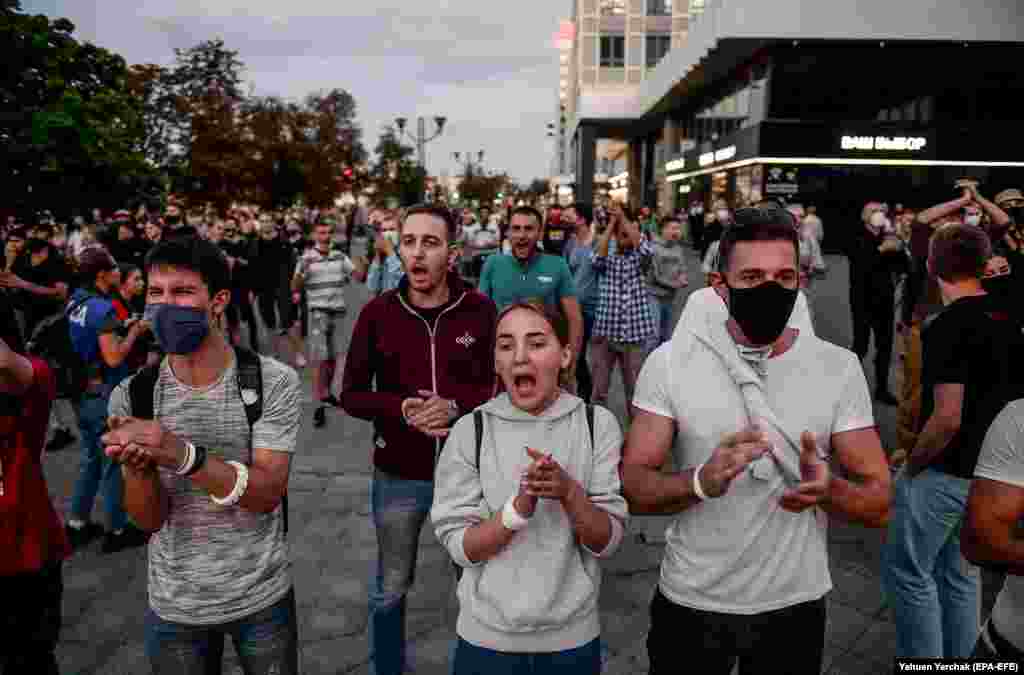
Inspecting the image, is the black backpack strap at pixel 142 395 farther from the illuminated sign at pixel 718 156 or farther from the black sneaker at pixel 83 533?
the illuminated sign at pixel 718 156

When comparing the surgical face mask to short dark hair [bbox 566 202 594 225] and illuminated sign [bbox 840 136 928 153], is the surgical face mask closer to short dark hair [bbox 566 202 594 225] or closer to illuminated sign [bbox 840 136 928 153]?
short dark hair [bbox 566 202 594 225]

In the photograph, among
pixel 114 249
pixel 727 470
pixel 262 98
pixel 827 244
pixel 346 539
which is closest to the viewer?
pixel 727 470

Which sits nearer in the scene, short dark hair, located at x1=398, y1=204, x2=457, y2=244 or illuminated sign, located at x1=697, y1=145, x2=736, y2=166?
short dark hair, located at x1=398, y1=204, x2=457, y2=244

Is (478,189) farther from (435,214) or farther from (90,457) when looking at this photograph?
(435,214)

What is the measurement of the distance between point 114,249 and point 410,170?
40541 millimetres

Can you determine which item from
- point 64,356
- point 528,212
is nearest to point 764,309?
point 528,212

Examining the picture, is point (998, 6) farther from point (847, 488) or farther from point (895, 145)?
point (847, 488)

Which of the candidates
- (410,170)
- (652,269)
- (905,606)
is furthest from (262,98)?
(905,606)

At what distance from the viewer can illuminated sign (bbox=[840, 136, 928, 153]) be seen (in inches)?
1073

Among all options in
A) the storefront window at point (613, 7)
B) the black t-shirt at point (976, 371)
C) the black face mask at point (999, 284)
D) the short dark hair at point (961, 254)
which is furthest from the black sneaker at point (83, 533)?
the storefront window at point (613, 7)

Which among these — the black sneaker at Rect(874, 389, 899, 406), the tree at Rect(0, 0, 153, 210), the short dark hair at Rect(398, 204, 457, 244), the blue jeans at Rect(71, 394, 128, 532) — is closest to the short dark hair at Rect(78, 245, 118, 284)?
the blue jeans at Rect(71, 394, 128, 532)

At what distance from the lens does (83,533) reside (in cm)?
502

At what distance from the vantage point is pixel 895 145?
2738 cm

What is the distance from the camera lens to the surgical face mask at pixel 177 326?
218 centimetres
